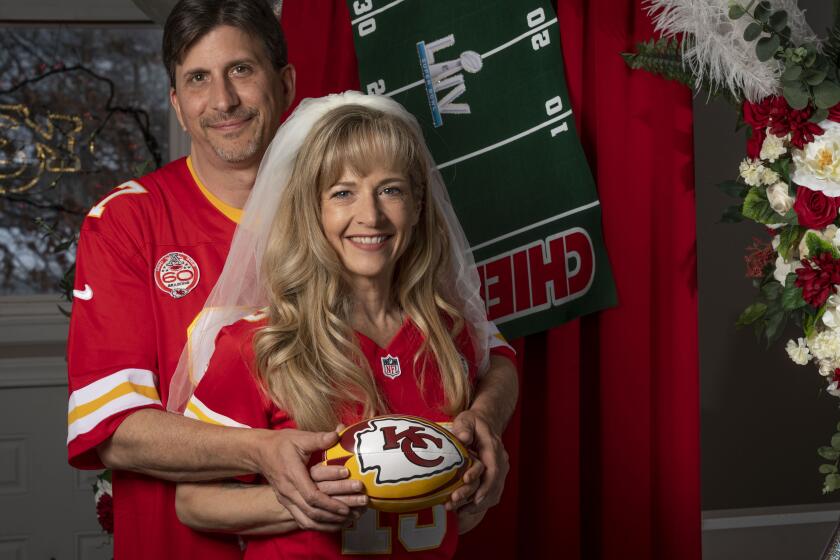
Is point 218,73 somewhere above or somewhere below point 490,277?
above

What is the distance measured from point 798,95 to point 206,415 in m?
1.19

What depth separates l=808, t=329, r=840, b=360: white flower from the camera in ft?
5.72

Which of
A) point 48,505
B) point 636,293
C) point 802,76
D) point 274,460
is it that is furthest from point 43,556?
point 802,76

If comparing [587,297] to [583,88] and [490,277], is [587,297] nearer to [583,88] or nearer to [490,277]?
[490,277]

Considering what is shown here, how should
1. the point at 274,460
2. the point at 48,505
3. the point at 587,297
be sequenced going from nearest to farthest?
1. the point at 274,460
2. the point at 587,297
3. the point at 48,505

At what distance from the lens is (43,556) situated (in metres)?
3.66

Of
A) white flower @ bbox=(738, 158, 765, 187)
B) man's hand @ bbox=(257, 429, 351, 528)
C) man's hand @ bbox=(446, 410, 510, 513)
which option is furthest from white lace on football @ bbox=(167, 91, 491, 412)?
white flower @ bbox=(738, 158, 765, 187)

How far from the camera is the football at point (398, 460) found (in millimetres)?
1234

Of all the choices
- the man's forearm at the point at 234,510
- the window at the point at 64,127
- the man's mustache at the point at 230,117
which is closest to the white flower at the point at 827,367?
the man's forearm at the point at 234,510

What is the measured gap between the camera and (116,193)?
1.75 metres

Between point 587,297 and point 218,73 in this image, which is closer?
point 218,73

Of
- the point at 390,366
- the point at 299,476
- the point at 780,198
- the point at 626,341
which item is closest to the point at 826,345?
the point at 780,198

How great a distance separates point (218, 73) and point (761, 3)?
3.30 feet

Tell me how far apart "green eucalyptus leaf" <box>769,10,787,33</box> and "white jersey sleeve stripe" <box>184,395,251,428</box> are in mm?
1208
